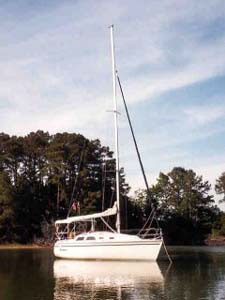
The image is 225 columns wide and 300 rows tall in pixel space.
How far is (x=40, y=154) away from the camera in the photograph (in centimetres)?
7475

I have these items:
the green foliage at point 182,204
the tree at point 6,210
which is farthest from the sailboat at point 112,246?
the green foliage at point 182,204

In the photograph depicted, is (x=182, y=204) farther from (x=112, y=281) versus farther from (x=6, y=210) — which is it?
(x=112, y=281)

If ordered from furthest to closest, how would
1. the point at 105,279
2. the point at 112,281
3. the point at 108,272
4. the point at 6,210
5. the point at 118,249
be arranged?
1. the point at 6,210
2. the point at 118,249
3. the point at 108,272
4. the point at 105,279
5. the point at 112,281

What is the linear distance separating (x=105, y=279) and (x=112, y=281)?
3.36ft

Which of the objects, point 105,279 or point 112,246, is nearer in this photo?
point 105,279

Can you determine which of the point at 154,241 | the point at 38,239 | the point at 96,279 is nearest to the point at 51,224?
the point at 38,239

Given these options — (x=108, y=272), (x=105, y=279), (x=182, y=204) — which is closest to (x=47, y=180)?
(x=182, y=204)

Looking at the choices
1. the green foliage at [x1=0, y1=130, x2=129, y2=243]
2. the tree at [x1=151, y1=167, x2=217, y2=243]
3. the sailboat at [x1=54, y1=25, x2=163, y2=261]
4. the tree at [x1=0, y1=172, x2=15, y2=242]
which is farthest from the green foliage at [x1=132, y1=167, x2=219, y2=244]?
the sailboat at [x1=54, y1=25, x2=163, y2=261]

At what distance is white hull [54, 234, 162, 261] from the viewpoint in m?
37.5

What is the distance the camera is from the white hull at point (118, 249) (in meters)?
37.5

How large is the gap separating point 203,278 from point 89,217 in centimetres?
1664

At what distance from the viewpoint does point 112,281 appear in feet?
89.4

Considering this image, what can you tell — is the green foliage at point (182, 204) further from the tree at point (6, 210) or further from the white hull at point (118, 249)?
the white hull at point (118, 249)

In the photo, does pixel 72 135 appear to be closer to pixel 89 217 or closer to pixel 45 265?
pixel 89 217
